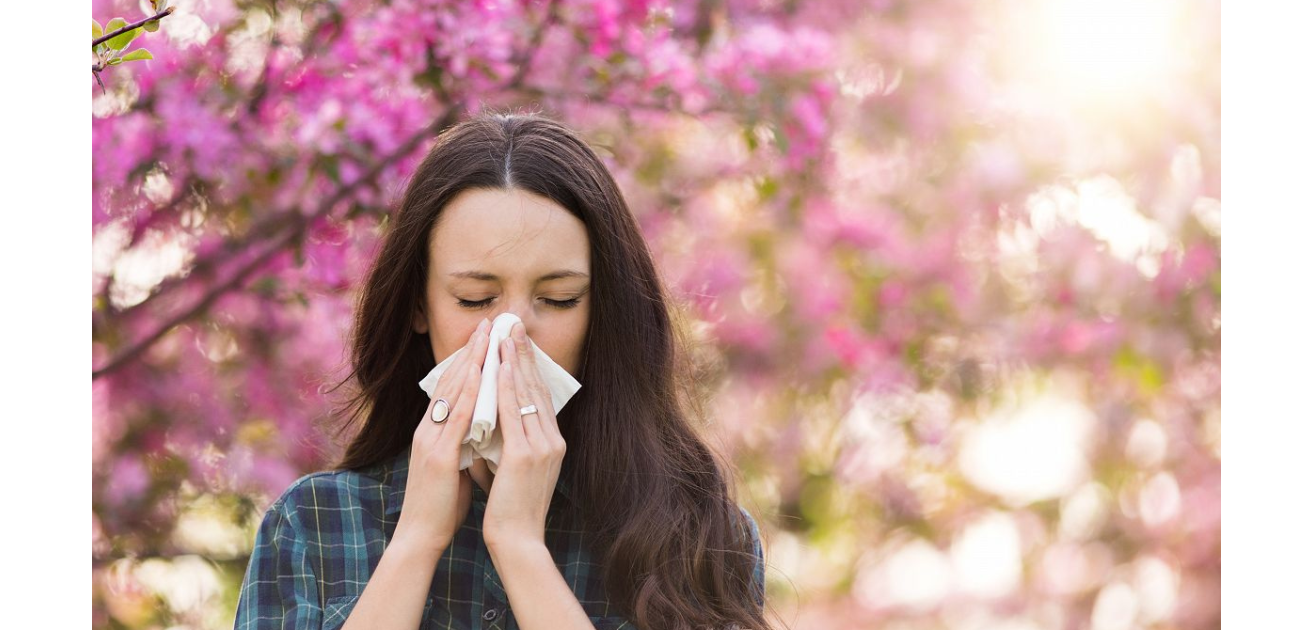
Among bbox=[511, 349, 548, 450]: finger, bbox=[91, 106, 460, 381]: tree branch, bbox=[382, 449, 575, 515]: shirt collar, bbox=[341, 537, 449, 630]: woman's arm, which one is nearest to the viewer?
bbox=[341, 537, 449, 630]: woman's arm

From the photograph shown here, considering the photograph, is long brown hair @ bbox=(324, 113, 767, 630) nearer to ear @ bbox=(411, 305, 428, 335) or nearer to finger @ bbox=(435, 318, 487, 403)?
ear @ bbox=(411, 305, 428, 335)

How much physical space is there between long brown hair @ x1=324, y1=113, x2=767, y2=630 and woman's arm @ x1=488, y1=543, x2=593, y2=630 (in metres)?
0.14

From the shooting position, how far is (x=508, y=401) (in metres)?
1.51

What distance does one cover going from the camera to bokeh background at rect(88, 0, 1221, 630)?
2832 millimetres

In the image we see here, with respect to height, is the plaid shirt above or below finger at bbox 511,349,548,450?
below

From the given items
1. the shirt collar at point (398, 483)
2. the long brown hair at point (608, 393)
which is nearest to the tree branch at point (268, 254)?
the long brown hair at point (608, 393)

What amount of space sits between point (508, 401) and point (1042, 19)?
268cm

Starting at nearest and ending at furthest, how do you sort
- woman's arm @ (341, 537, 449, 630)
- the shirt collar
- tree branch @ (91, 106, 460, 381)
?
woman's arm @ (341, 537, 449, 630) < the shirt collar < tree branch @ (91, 106, 460, 381)

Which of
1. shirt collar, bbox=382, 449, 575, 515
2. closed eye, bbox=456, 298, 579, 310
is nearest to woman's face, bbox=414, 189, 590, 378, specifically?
closed eye, bbox=456, 298, 579, 310

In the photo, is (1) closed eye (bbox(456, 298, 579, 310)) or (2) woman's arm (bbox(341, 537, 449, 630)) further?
(1) closed eye (bbox(456, 298, 579, 310))

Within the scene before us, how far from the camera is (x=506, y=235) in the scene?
154 centimetres

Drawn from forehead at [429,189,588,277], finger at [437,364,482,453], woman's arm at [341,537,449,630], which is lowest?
woman's arm at [341,537,449,630]

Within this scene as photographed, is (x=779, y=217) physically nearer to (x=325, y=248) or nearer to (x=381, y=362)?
(x=325, y=248)

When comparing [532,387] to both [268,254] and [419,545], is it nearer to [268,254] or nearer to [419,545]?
[419,545]
